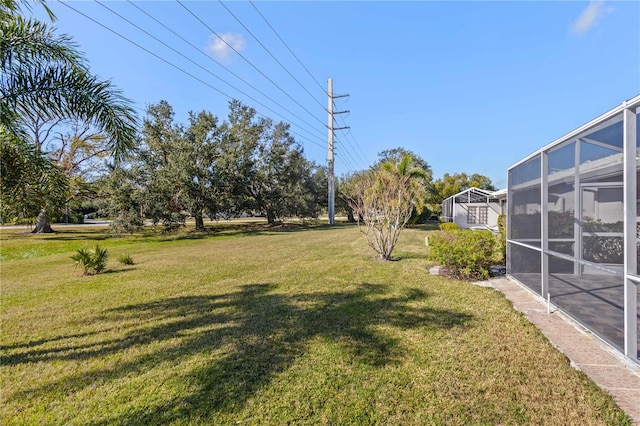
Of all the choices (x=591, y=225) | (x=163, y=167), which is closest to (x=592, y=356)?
(x=591, y=225)

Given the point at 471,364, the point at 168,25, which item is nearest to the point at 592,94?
the point at 471,364

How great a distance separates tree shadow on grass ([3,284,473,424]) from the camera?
2691mm

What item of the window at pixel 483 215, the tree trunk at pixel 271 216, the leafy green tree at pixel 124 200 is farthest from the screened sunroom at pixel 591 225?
the tree trunk at pixel 271 216

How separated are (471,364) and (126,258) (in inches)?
424

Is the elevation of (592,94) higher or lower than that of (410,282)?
higher

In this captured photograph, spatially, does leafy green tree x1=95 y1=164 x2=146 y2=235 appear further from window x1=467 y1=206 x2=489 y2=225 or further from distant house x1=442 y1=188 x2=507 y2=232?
window x1=467 y1=206 x2=489 y2=225

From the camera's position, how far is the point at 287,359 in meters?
3.22

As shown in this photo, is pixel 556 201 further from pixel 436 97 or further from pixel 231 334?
pixel 436 97

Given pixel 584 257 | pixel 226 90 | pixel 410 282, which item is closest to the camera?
pixel 584 257

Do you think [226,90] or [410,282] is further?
[226,90]

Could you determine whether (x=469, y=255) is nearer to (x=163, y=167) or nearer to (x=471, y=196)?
(x=471, y=196)

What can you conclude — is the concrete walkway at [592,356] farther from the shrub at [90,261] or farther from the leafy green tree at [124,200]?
the leafy green tree at [124,200]

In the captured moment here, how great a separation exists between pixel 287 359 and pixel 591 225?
4.24 metres

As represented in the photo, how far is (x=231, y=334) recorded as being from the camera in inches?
156
